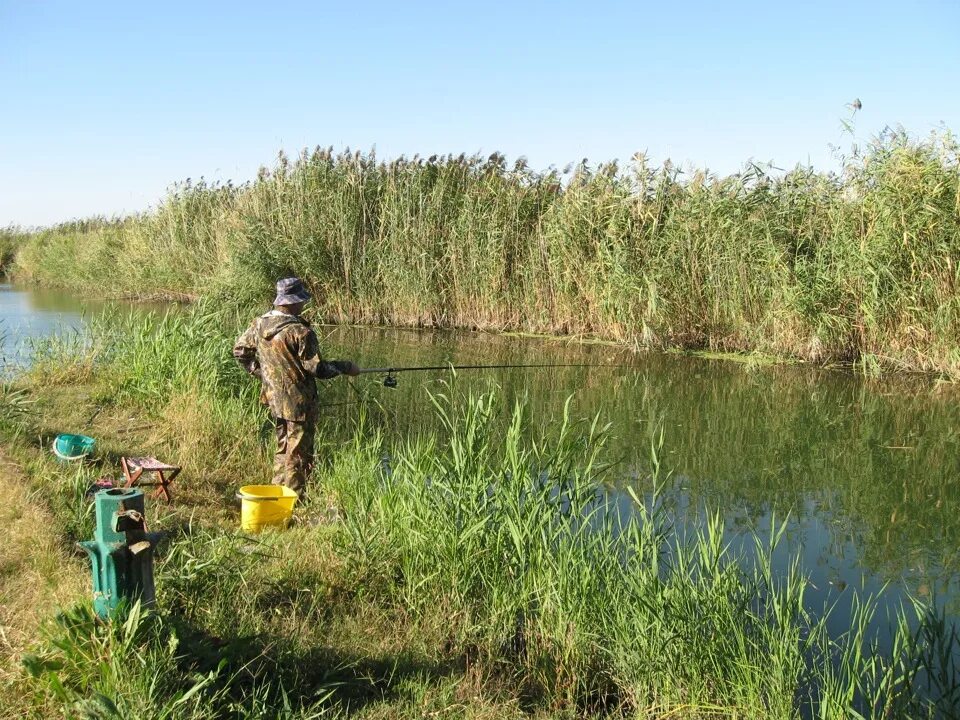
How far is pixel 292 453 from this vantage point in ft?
18.2

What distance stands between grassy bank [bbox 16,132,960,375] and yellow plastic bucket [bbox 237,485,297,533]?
818 centimetres

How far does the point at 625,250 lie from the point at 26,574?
33.0 ft

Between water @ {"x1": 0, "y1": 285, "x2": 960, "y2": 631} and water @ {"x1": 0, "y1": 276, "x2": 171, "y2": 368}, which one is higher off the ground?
water @ {"x1": 0, "y1": 276, "x2": 171, "y2": 368}

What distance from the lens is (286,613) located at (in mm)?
3602

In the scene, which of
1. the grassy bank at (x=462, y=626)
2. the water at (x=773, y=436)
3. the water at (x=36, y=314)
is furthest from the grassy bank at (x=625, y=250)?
the grassy bank at (x=462, y=626)

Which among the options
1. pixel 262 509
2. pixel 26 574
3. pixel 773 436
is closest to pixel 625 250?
pixel 773 436

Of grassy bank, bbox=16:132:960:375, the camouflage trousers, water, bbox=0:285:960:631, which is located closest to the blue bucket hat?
the camouflage trousers

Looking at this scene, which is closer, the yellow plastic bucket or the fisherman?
the yellow plastic bucket

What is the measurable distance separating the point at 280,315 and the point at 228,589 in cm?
232

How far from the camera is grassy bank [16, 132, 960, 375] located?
1034 centimetres

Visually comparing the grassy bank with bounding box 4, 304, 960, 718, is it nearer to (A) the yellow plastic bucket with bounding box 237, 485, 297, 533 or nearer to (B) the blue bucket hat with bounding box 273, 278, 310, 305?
(A) the yellow plastic bucket with bounding box 237, 485, 297, 533

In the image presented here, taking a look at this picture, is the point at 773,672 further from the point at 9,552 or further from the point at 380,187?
the point at 380,187

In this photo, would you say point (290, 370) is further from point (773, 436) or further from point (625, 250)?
point (625, 250)

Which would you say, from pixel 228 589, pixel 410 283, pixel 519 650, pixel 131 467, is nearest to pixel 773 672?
pixel 519 650
